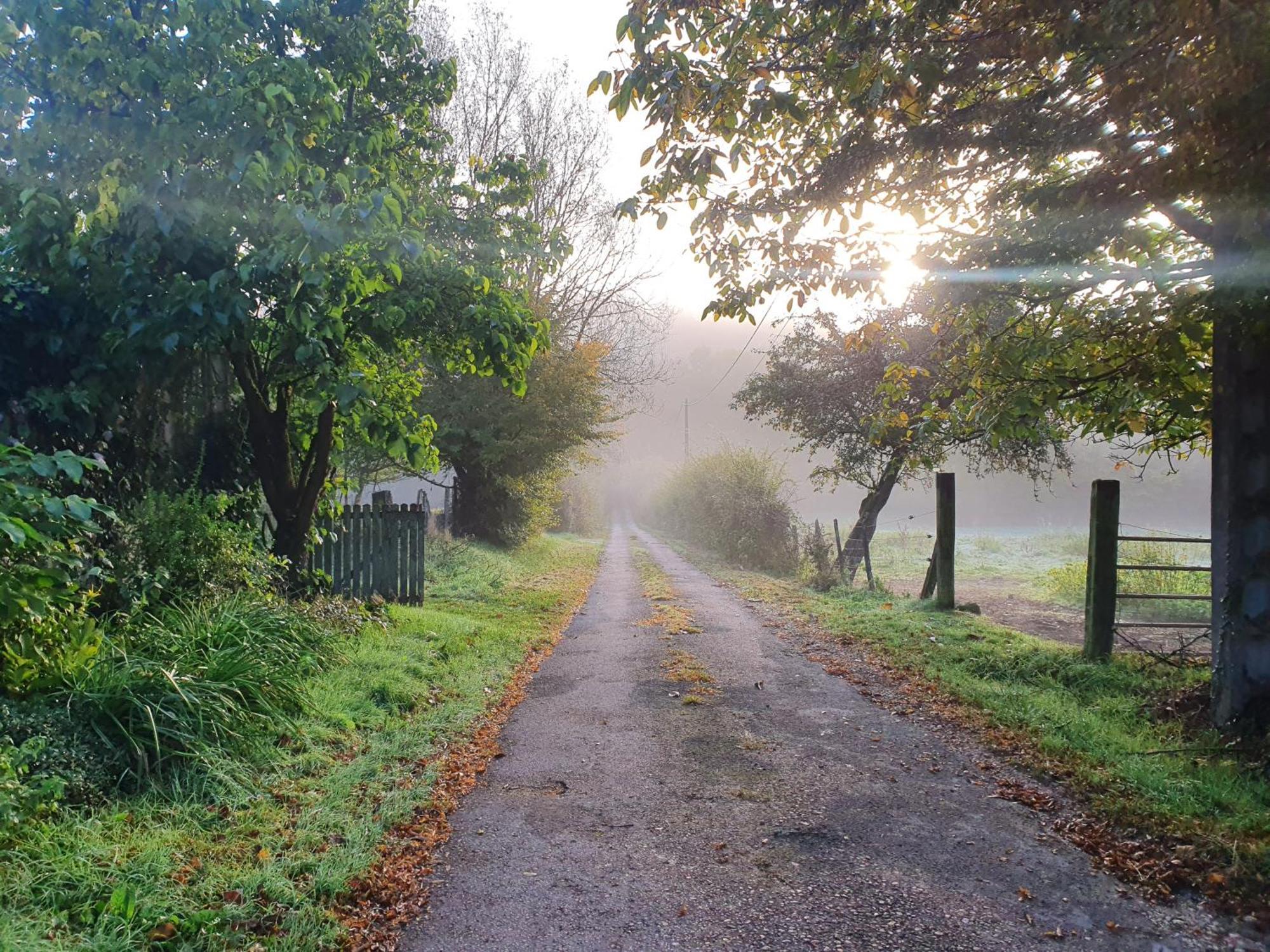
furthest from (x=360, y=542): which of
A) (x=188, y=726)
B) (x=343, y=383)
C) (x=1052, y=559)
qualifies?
(x=1052, y=559)

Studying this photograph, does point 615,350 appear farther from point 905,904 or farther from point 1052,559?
point 905,904

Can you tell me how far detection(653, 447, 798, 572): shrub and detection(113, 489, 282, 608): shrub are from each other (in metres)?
15.5

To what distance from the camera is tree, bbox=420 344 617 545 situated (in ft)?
64.8

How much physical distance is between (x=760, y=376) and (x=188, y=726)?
1606cm

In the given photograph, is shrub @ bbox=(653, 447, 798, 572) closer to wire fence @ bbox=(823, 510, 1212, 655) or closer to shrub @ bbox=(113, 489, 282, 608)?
wire fence @ bbox=(823, 510, 1212, 655)

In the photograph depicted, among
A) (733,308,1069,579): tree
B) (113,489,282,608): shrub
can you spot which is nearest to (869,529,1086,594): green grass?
(733,308,1069,579): tree

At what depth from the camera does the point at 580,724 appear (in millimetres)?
5863

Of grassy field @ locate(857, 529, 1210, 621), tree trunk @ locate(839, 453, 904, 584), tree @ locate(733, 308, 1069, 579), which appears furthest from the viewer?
tree trunk @ locate(839, 453, 904, 584)

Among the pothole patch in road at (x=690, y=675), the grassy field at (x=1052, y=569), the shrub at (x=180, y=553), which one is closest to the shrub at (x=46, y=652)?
the shrub at (x=180, y=553)

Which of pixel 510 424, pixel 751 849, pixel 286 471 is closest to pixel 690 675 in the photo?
pixel 751 849

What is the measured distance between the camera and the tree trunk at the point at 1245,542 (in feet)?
17.3

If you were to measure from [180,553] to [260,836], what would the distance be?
10.4ft

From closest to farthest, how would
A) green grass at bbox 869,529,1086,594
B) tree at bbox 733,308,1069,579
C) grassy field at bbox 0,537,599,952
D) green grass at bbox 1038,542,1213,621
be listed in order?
grassy field at bbox 0,537,599,952
green grass at bbox 1038,542,1213,621
tree at bbox 733,308,1069,579
green grass at bbox 869,529,1086,594

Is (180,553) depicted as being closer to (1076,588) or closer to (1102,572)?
(1102,572)
